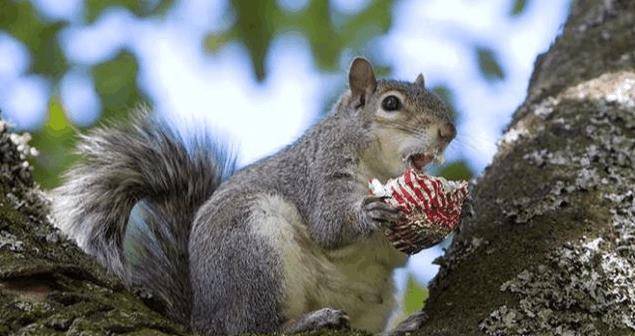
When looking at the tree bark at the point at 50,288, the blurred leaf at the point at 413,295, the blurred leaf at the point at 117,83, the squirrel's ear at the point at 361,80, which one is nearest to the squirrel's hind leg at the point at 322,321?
the tree bark at the point at 50,288

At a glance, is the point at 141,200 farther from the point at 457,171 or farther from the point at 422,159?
the point at 457,171

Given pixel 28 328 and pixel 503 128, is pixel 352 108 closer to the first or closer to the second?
pixel 503 128

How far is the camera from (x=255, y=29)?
128 inches

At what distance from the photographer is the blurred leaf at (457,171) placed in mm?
3824

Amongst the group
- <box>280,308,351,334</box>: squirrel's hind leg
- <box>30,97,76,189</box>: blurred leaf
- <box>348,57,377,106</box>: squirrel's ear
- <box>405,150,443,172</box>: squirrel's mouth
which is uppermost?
<box>348,57,377,106</box>: squirrel's ear

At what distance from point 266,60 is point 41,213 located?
111 centimetres

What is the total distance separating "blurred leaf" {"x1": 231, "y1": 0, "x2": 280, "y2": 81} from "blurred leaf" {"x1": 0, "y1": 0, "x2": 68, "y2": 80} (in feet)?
3.27

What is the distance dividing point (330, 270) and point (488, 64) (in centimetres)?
181

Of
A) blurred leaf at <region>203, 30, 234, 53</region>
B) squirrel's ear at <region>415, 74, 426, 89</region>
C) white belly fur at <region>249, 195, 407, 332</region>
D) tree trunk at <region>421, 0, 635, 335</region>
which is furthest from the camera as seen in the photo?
blurred leaf at <region>203, 30, 234, 53</region>

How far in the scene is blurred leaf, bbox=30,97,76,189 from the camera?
3.68 metres

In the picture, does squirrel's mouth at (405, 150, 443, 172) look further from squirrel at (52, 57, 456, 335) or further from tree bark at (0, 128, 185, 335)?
tree bark at (0, 128, 185, 335)

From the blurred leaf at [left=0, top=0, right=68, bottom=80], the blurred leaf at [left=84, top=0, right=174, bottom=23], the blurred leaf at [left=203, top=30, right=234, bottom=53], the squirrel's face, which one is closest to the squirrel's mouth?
the squirrel's face

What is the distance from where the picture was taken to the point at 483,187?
9.23 ft

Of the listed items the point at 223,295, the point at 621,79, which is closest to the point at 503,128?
the point at 621,79
